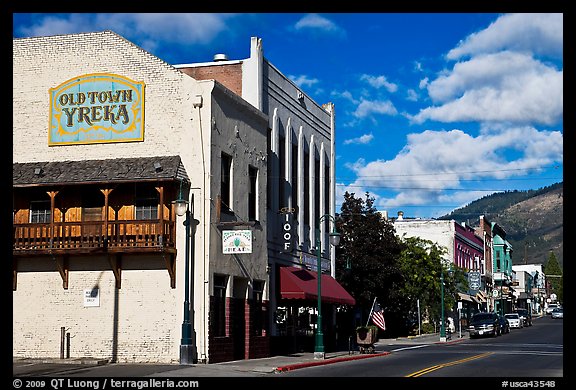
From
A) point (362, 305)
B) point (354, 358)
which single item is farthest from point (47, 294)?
point (362, 305)

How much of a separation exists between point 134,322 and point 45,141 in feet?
24.4

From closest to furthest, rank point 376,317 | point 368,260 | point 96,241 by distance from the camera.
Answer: point 96,241, point 376,317, point 368,260

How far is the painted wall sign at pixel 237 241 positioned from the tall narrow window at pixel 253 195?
169 inches

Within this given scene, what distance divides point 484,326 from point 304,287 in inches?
1102

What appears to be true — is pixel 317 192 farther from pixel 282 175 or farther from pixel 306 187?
pixel 282 175

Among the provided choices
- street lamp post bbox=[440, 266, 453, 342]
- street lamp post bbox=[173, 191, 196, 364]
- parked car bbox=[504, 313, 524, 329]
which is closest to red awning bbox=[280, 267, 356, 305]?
street lamp post bbox=[173, 191, 196, 364]

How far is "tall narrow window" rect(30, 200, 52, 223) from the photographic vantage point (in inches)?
1168

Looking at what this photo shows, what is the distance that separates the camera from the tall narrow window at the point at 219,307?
28.8m

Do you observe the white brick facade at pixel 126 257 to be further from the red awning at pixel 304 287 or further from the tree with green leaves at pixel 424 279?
the tree with green leaves at pixel 424 279

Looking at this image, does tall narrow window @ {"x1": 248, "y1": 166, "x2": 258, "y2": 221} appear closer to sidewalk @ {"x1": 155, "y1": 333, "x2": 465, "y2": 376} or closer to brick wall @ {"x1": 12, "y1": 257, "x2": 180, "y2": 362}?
sidewalk @ {"x1": 155, "y1": 333, "x2": 465, "y2": 376}

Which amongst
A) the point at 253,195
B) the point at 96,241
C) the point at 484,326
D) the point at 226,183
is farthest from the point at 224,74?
the point at 484,326

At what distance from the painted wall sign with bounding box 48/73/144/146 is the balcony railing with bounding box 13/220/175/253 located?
10.5ft

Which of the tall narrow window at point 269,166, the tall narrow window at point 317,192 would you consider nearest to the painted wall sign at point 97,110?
the tall narrow window at point 269,166

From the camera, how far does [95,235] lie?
28.1 metres
